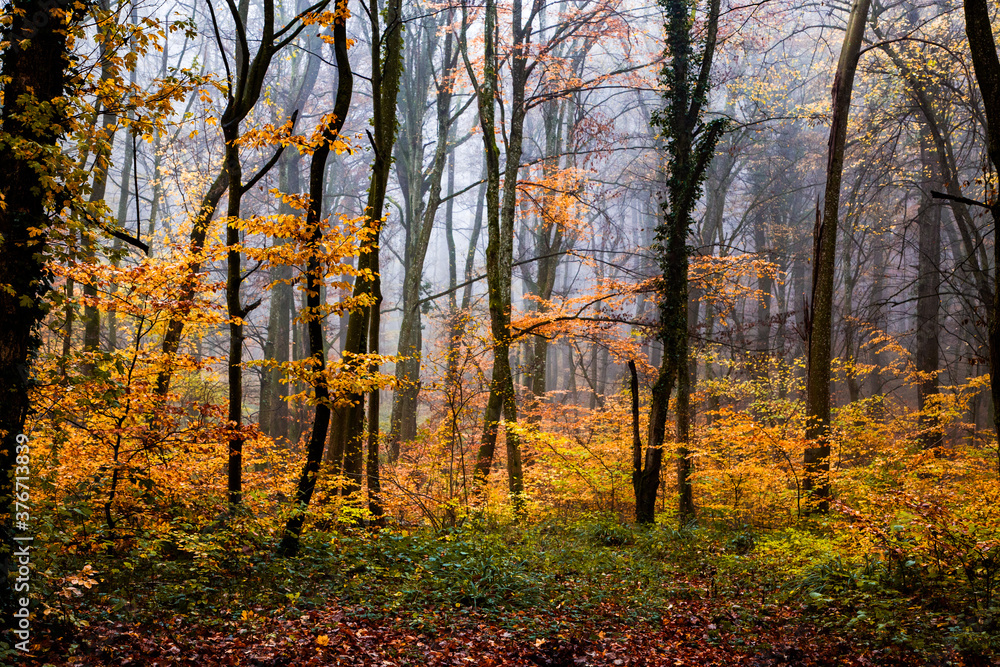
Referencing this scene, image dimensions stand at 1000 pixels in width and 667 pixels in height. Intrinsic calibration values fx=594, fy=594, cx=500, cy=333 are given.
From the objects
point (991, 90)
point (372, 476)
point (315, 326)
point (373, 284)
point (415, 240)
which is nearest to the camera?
point (991, 90)

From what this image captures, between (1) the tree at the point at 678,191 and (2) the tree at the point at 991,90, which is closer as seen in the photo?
(2) the tree at the point at 991,90

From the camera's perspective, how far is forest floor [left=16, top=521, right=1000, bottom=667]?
430 cm

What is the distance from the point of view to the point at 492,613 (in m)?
5.60

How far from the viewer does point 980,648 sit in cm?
414

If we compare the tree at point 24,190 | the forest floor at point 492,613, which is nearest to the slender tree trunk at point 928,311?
the forest floor at point 492,613

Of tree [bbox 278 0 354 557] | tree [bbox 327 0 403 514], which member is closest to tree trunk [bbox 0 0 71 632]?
tree [bbox 278 0 354 557]

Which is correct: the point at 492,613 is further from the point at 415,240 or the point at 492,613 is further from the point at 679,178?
the point at 415,240

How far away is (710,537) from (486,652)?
206 inches

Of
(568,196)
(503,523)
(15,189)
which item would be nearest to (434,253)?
(568,196)

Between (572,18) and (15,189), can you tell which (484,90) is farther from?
(15,189)

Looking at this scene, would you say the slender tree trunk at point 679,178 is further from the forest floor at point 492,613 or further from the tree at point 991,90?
the tree at point 991,90

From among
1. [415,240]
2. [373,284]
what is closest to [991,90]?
[373,284]

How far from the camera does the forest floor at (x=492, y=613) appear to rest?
14.1 ft

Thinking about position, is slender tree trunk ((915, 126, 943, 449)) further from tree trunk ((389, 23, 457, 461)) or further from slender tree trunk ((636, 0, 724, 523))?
tree trunk ((389, 23, 457, 461))
